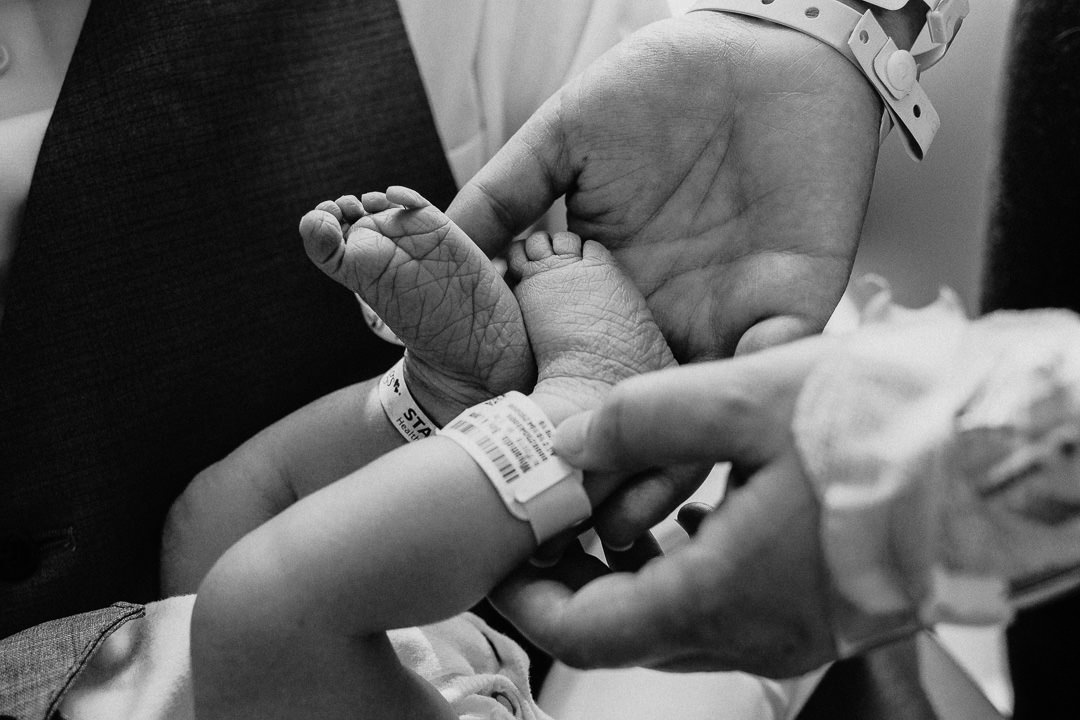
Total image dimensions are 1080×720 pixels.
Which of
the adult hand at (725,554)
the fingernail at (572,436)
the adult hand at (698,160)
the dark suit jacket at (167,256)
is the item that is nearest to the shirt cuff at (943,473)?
the adult hand at (725,554)

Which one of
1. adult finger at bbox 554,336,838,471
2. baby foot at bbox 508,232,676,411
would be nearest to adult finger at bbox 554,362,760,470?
adult finger at bbox 554,336,838,471

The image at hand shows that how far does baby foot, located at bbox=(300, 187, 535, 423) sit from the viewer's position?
679mm

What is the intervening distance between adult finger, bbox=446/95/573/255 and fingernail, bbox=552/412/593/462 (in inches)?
10.6

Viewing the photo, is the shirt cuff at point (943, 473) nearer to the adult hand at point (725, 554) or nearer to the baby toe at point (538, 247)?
the adult hand at point (725, 554)

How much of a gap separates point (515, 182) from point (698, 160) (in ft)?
0.59

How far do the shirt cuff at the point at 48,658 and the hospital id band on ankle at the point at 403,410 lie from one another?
0.93 feet

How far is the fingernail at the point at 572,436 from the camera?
594 mm

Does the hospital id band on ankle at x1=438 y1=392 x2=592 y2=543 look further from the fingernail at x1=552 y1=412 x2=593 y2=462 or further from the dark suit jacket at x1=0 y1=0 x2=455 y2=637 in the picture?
the dark suit jacket at x1=0 y1=0 x2=455 y2=637

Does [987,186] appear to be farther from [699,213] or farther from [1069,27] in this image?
[699,213]

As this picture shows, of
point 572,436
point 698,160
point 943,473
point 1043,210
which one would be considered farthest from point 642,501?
point 1043,210

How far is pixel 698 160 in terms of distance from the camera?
32.9 inches

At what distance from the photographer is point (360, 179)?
92 cm

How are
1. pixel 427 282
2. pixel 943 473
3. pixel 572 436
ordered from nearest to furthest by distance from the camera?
pixel 943 473 < pixel 572 436 < pixel 427 282

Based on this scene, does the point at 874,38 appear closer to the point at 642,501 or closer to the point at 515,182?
the point at 515,182
